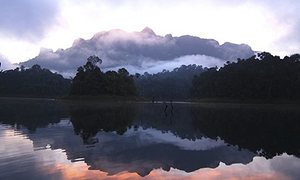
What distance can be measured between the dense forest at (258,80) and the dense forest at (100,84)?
32.2 m

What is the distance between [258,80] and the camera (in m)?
125

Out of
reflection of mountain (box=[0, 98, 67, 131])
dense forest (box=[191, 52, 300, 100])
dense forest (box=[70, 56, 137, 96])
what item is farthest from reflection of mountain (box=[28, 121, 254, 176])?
dense forest (box=[70, 56, 137, 96])

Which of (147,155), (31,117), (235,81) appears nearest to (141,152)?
(147,155)

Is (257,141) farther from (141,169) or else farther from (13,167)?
(13,167)

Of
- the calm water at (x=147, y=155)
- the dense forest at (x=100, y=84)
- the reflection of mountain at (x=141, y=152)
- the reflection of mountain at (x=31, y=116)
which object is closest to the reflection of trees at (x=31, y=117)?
the reflection of mountain at (x=31, y=116)

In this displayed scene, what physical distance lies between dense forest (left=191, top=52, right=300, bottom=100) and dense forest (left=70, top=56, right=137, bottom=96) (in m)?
32.2

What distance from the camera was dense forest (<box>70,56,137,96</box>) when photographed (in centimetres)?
14550

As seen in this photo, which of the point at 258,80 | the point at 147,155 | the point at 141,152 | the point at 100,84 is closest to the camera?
the point at 147,155

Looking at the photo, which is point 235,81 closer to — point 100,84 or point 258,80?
point 258,80

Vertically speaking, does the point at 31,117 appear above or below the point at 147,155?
above

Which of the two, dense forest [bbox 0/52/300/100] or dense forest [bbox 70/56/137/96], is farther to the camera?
dense forest [bbox 70/56/137/96]

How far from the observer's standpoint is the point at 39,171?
17.2 m

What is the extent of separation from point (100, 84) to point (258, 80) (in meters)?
59.5

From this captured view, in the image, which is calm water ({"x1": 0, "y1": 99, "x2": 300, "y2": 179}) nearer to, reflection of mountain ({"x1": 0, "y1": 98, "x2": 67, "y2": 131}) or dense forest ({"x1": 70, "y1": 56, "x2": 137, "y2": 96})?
reflection of mountain ({"x1": 0, "y1": 98, "x2": 67, "y2": 131})
